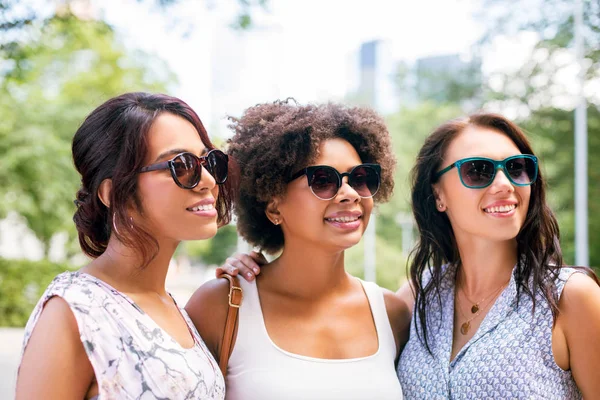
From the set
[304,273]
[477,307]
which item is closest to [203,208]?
[304,273]

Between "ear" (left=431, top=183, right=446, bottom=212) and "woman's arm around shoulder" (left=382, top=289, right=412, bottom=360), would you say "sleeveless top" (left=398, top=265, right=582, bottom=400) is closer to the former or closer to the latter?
"woman's arm around shoulder" (left=382, top=289, right=412, bottom=360)

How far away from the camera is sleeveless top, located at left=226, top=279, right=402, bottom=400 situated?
2871 mm

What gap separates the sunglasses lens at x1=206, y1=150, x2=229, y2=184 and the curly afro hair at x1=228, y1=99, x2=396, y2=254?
55 centimetres

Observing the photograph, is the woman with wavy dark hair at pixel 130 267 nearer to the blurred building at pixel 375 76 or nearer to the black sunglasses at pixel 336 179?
the black sunglasses at pixel 336 179

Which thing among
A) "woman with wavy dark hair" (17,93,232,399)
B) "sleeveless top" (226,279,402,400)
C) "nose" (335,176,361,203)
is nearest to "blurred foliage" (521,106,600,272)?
"nose" (335,176,361,203)

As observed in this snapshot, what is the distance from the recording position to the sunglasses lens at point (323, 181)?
3.09 meters

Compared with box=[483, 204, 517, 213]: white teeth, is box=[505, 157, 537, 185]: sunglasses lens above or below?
above

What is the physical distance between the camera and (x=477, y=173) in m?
3.05

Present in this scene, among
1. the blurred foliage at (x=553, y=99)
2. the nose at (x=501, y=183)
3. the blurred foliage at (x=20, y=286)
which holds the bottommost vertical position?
the blurred foliage at (x=20, y=286)

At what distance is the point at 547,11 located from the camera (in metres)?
16.5

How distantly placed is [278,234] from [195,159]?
1.27m

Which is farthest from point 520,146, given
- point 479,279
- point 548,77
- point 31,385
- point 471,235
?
point 548,77

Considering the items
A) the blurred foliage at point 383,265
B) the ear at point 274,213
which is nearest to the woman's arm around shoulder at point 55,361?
the ear at point 274,213

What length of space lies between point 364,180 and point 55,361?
5.76 ft
